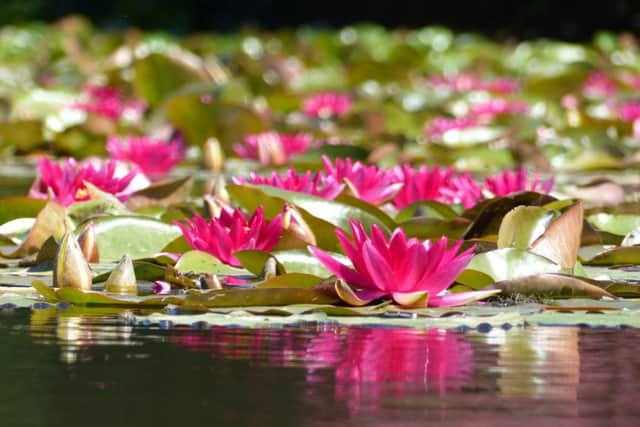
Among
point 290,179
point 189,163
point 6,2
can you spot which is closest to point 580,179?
point 189,163

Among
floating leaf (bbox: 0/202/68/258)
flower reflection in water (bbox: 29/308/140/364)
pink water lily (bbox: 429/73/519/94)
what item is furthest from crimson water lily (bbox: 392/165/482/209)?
pink water lily (bbox: 429/73/519/94)

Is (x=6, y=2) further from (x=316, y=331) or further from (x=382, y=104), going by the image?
(x=316, y=331)

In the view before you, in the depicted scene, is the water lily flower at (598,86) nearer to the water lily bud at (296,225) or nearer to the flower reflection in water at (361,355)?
the water lily bud at (296,225)

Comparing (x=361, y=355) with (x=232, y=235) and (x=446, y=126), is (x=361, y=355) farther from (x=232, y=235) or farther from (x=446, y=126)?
(x=446, y=126)

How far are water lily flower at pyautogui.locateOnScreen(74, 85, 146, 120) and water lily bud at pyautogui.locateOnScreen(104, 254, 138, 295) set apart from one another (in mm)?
5052

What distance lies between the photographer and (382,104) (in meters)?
9.10

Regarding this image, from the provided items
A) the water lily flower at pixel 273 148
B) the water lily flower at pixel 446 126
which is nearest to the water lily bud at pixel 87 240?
the water lily flower at pixel 273 148

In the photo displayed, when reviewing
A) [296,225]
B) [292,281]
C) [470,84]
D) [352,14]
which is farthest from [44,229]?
[352,14]

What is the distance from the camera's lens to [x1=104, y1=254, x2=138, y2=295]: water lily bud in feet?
10.3

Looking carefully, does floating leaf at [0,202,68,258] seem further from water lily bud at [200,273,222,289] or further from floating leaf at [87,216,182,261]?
water lily bud at [200,273,222,289]

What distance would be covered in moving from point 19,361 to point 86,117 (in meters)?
5.42

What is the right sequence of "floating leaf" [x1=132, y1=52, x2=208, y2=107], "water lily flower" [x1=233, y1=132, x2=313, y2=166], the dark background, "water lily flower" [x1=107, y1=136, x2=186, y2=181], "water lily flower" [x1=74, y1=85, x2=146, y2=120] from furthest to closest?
the dark background → "floating leaf" [x1=132, y1=52, x2=208, y2=107] → "water lily flower" [x1=74, y1=85, x2=146, y2=120] → "water lily flower" [x1=233, y1=132, x2=313, y2=166] → "water lily flower" [x1=107, y1=136, x2=186, y2=181]

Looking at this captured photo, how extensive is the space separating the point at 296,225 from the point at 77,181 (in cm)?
92

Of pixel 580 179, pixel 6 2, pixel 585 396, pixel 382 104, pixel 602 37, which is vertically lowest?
pixel 585 396
